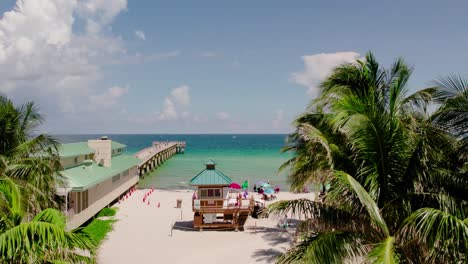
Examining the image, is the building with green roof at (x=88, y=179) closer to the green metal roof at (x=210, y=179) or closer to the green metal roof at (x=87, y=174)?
the green metal roof at (x=87, y=174)

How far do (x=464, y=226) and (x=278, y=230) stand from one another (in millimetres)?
20552

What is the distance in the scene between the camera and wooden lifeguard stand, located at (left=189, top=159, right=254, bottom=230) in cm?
2739

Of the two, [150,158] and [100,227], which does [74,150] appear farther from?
[150,158]

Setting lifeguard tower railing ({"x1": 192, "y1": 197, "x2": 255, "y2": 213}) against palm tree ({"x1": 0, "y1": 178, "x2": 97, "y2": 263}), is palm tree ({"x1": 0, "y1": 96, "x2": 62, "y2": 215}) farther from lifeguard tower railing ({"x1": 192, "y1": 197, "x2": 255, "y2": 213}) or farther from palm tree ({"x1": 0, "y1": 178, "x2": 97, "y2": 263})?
lifeguard tower railing ({"x1": 192, "y1": 197, "x2": 255, "y2": 213})

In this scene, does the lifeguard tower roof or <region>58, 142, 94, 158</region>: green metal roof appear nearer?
<region>58, 142, 94, 158</region>: green metal roof

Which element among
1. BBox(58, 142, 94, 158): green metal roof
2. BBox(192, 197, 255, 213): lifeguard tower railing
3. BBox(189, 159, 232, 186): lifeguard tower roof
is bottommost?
BBox(192, 197, 255, 213): lifeguard tower railing

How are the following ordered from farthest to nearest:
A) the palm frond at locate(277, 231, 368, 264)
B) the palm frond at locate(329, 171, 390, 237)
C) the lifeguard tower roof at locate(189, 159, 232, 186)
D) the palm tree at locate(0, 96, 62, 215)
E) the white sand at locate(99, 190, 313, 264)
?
the lifeguard tower roof at locate(189, 159, 232, 186), the white sand at locate(99, 190, 313, 264), the palm tree at locate(0, 96, 62, 215), the palm frond at locate(277, 231, 368, 264), the palm frond at locate(329, 171, 390, 237)

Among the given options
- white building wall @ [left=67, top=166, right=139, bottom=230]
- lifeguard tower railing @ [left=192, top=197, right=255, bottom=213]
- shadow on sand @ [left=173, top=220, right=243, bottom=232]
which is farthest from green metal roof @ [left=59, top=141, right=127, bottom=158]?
lifeguard tower railing @ [left=192, top=197, right=255, bottom=213]

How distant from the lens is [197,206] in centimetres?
2744

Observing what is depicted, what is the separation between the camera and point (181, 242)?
77.9 feet

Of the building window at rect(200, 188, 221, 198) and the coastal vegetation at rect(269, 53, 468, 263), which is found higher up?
the coastal vegetation at rect(269, 53, 468, 263)

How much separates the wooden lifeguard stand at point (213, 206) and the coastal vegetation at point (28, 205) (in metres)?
13.3

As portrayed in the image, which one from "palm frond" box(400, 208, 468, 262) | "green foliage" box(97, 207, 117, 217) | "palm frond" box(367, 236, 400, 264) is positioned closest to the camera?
"palm frond" box(367, 236, 400, 264)

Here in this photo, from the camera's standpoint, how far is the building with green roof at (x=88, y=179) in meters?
23.5
